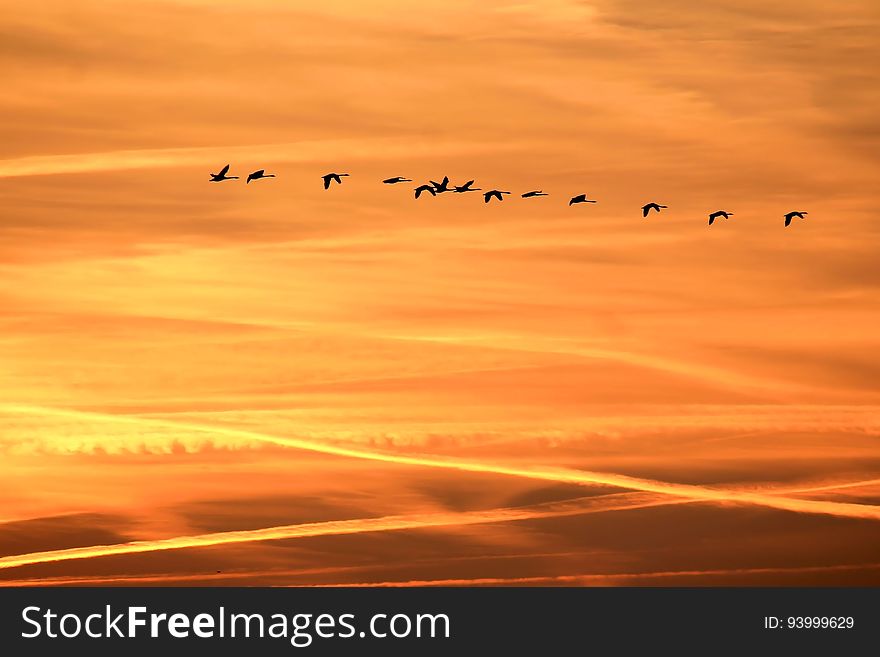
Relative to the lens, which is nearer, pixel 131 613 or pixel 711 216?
pixel 711 216

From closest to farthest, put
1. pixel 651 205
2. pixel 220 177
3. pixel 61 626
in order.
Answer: pixel 220 177
pixel 651 205
pixel 61 626

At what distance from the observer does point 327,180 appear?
415 feet

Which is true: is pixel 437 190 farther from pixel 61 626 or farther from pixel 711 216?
pixel 61 626

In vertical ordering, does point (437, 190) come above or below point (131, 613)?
above

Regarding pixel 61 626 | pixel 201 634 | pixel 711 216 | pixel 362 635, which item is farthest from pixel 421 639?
pixel 711 216

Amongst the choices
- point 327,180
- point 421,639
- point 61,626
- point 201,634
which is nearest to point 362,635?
point 421,639

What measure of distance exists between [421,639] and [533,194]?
302 ft

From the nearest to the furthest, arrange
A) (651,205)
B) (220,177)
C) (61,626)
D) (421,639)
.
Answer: (220,177), (651,205), (61,626), (421,639)

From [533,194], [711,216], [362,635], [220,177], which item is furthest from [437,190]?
[362,635]

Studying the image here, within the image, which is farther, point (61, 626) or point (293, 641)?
point (293, 641)

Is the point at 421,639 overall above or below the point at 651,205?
below

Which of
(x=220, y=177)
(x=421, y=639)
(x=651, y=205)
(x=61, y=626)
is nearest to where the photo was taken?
(x=220, y=177)

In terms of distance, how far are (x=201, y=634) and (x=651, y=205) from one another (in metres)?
→ 101

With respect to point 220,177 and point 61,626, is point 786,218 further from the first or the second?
point 61,626
